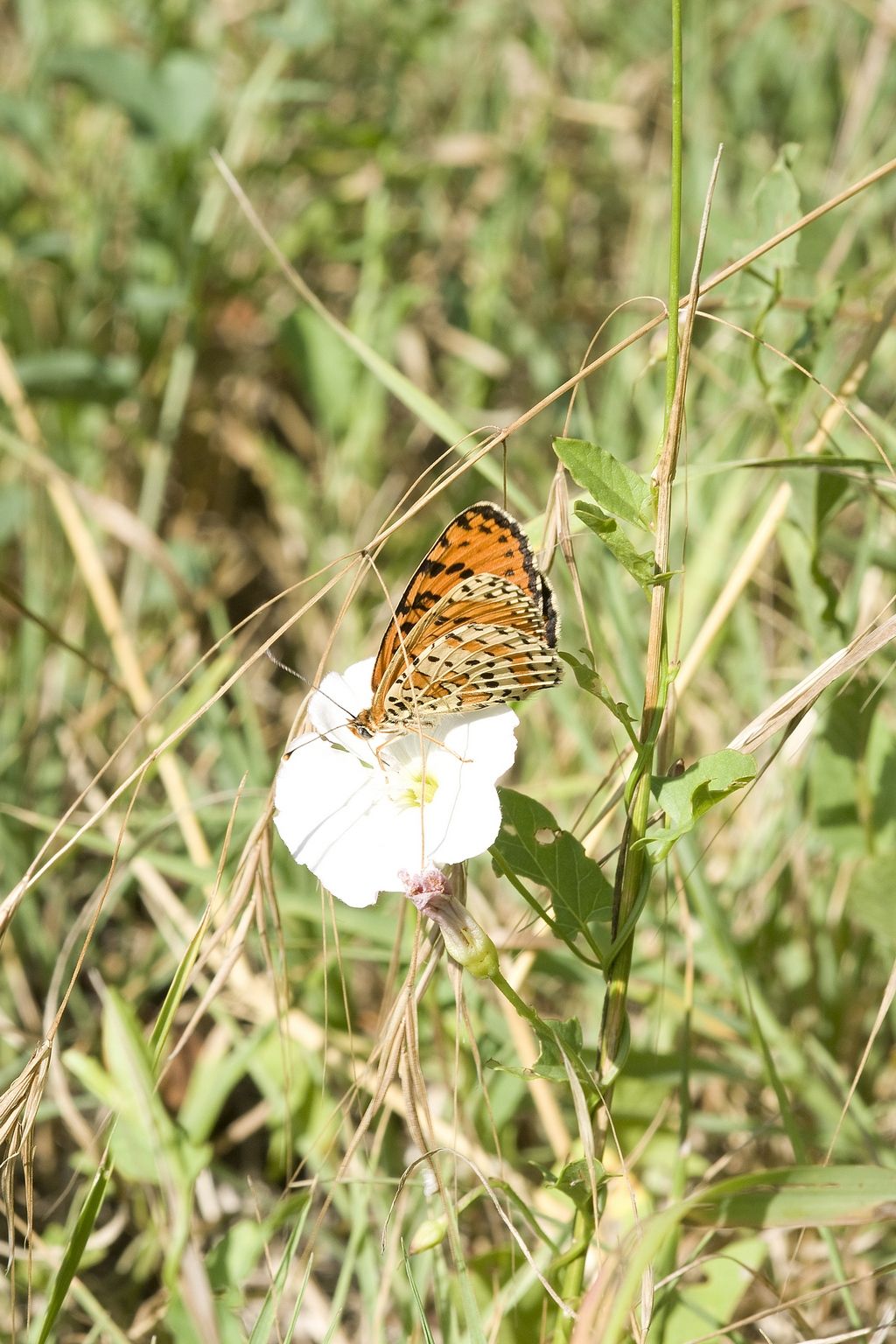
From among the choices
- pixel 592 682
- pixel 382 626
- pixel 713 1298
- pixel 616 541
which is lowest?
pixel 713 1298

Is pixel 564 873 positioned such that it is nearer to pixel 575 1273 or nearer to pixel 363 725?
pixel 363 725

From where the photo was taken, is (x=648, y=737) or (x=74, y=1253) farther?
(x=74, y=1253)

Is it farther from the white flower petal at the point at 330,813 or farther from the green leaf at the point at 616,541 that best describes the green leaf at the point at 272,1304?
the green leaf at the point at 616,541

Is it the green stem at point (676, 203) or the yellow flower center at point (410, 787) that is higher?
the green stem at point (676, 203)

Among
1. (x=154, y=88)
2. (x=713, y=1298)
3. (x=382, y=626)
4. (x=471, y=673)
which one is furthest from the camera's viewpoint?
(x=154, y=88)

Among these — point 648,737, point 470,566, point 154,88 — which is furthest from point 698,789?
point 154,88

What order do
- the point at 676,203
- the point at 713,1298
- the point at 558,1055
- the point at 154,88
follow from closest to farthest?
the point at 676,203
the point at 558,1055
the point at 713,1298
the point at 154,88

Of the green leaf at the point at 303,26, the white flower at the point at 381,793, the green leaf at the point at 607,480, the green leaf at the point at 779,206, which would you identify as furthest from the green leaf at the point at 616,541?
the green leaf at the point at 303,26

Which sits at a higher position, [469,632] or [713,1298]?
[469,632]
